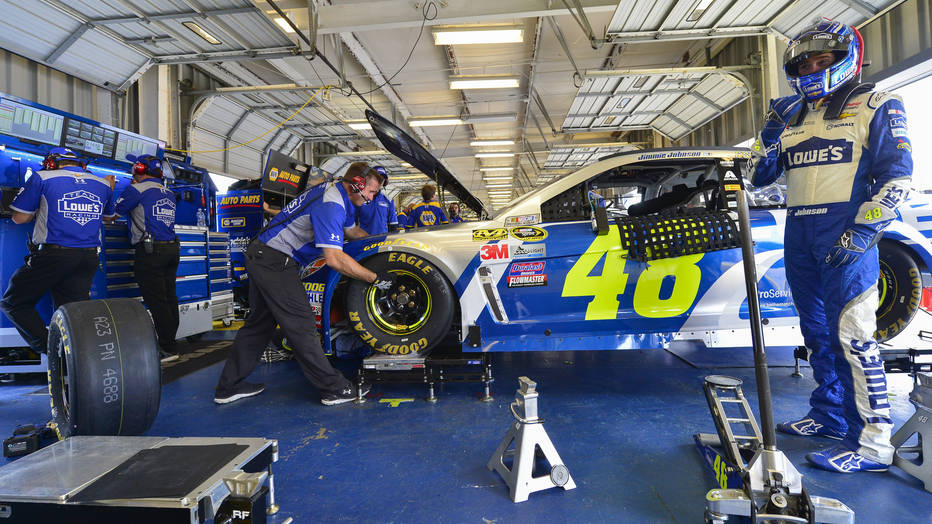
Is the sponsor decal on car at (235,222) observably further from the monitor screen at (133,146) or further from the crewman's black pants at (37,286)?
the crewman's black pants at (37,286)

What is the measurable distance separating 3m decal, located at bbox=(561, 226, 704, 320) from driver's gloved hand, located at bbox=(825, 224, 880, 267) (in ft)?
2.80

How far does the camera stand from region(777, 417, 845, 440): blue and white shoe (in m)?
2.36

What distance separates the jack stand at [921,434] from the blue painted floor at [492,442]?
50 mm

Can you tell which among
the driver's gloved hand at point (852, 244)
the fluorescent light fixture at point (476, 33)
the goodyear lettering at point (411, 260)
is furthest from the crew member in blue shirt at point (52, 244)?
the driver's gloved hand at point (852, 244)

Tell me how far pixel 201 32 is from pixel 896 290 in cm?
727

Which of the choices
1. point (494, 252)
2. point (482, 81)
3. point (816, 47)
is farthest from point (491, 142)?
point (816, 47)

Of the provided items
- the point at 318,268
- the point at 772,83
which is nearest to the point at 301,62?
the point at 318,268

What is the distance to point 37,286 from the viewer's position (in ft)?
11.7

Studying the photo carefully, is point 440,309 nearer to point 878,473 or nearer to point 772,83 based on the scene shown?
point 878,473

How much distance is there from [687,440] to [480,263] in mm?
1571

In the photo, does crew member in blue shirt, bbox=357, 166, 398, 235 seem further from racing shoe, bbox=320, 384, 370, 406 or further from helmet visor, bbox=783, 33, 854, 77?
helmet visor, bbox=783, 33, 854, 77

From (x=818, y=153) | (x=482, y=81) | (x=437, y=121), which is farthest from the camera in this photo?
(x=437, y=121)

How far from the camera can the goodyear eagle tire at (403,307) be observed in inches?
121

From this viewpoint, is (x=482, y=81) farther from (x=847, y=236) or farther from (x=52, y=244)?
(x=847, y=236)
